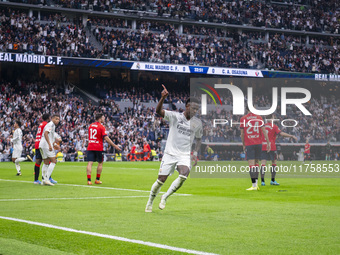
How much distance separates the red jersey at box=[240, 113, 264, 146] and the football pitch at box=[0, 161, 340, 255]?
306 centimetres

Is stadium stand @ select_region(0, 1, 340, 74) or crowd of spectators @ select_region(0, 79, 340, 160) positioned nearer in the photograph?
crowd of spectators @ select_region(0, 79, 340, 160)

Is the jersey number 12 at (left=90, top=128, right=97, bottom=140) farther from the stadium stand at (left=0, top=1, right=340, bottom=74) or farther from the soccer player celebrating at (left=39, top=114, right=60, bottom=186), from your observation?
the stadium stand at (left=0, top=1, right=340, bottom=74)

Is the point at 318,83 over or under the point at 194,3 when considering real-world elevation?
under

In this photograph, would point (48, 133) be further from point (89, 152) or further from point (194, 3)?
point (194, 3)

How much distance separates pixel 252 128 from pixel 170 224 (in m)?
8.53

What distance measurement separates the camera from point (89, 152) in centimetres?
1823

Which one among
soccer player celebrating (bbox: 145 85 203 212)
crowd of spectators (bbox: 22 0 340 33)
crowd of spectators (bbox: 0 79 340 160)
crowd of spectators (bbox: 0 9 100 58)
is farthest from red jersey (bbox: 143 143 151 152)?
soccer player celebrating (bbox: 145 85 203 212)

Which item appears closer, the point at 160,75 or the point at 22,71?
the point at 22,71

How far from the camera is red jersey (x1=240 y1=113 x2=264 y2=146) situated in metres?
16.5

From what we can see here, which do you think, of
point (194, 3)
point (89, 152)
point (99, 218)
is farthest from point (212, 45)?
point (99, 218)

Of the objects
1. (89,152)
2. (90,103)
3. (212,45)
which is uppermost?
(212,45)

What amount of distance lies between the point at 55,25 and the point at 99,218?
42.4 metres

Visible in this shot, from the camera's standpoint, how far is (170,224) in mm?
8578

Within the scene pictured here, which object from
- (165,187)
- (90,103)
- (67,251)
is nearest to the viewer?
(67,251)
